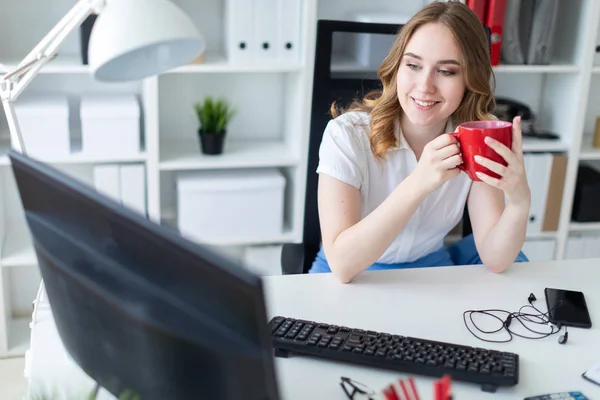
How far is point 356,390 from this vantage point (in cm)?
106

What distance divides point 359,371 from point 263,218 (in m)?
1.69

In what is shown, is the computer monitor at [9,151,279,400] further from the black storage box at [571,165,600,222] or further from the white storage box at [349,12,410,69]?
the black storage box at [571,165,600,222]

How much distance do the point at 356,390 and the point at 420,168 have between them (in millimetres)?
524

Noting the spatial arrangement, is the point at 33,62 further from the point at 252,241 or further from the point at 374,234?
the point at 252,241

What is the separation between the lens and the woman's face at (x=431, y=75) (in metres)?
1.59

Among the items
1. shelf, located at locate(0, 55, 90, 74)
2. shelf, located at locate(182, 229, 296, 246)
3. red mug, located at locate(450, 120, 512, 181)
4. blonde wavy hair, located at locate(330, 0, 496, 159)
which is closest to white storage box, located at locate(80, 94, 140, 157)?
shelf, located at locate(0, 55, 90, 74)

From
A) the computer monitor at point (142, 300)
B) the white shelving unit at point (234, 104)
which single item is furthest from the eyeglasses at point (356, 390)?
the white shelving unit at point (234, 104)

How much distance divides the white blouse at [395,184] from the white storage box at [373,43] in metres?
0.24

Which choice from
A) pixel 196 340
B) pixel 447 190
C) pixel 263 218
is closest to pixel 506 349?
pixel 447 190

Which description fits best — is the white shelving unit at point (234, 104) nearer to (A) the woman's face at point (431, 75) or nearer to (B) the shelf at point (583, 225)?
(B) the shelf at point (583, 225)

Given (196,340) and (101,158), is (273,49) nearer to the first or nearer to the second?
(101,158)

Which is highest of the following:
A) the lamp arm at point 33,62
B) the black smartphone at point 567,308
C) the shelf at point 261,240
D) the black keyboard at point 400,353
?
the lamp arm at point 33,62

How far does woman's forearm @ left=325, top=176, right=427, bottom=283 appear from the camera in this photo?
4.72ft

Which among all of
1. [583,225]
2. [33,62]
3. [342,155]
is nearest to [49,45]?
[33,62]
